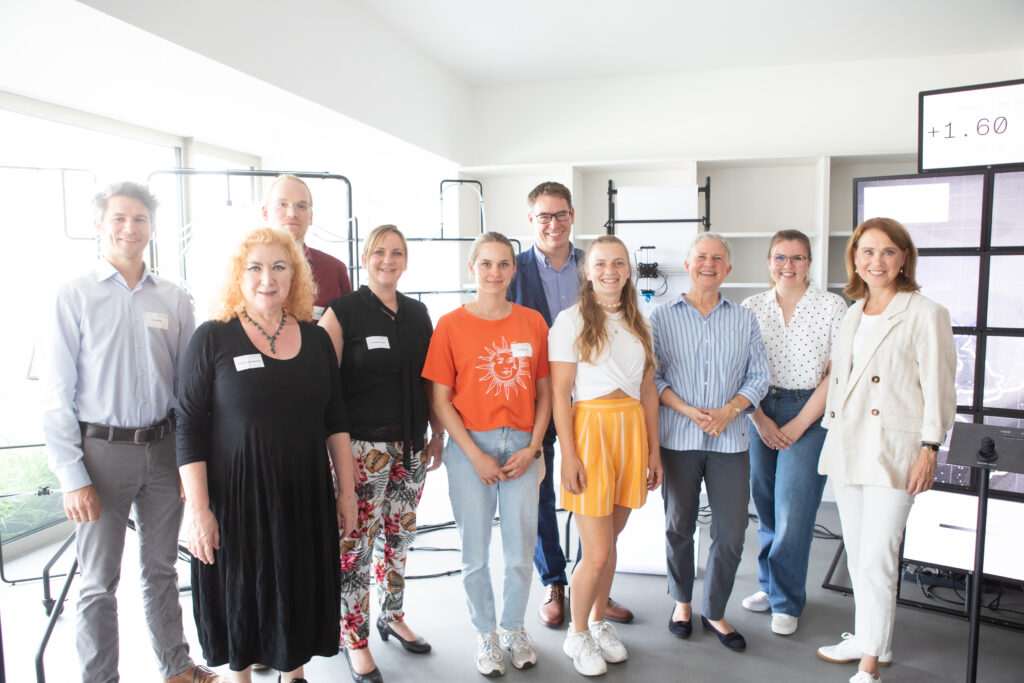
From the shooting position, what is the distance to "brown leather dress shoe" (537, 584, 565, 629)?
108 inches

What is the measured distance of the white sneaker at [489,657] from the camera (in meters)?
2.33

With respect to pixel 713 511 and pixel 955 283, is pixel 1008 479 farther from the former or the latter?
pixel 713 511

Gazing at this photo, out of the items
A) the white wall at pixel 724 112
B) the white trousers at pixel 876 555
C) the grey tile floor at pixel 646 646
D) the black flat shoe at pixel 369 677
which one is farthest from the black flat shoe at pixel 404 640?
the white wall at pixel 724 112

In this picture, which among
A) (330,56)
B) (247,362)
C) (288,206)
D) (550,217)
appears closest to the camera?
(247,362)

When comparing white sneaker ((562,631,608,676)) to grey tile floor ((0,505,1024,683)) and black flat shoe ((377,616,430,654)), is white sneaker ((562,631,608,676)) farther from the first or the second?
black flat shoe ((377,616,430,654))

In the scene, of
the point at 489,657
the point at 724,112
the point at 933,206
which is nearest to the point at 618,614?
the point at 489,657

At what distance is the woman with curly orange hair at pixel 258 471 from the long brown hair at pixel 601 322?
0.85m

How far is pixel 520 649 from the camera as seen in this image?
7.83 ft

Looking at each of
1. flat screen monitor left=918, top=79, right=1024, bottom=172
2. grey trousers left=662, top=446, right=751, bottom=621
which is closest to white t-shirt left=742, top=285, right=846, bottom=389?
grey trousers left=662, top=446, right=751, bottom=621

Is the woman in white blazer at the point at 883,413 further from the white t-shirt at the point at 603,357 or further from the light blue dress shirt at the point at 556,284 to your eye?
the light blue dress shirt at the point at 556,284

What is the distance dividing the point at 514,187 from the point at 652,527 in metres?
3.25

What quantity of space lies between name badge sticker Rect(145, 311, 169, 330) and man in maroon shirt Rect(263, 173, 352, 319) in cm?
48

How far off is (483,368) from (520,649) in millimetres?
1058

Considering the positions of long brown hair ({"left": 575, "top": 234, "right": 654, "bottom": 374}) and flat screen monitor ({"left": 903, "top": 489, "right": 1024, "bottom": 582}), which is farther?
flat screen monitor ({"left": 903, "top": 489, "right": 1024, "bottom": 582})
